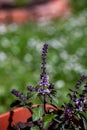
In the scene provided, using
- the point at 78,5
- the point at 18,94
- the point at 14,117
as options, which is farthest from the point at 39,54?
the point at 18,94

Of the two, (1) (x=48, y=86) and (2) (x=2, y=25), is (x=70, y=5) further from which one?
(1) (x=48, y=86)

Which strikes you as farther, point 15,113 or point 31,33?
point 31,33

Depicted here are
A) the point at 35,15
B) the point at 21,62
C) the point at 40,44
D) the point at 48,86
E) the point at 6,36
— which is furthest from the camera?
the point at 35,15

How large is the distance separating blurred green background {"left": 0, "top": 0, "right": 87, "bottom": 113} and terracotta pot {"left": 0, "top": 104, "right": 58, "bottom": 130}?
179 centimetres

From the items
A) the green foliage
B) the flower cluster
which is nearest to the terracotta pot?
the flower cluster

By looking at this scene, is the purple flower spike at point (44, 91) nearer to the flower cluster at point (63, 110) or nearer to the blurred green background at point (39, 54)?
the flower cluster at point (63, 110)

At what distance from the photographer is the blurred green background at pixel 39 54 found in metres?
5.10

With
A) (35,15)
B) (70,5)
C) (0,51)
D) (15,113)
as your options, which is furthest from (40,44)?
(15,113)

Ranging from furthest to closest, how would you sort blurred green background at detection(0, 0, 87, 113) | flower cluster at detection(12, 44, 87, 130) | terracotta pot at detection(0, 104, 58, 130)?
blurred green background at detection(0, 0, 87, 113), terracotta pot at detection(0, 104, 58, 130), flower cluster at detection(12, 44, 87, 130)

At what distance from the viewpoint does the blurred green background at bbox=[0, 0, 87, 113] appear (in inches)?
201

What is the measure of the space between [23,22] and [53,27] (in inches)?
26.0

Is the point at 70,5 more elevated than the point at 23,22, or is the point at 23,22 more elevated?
the point at 70,5

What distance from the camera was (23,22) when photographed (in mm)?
8531

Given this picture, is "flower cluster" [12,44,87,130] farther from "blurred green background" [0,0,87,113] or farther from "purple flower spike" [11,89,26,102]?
"blurred green background" [0,0,87,113]
